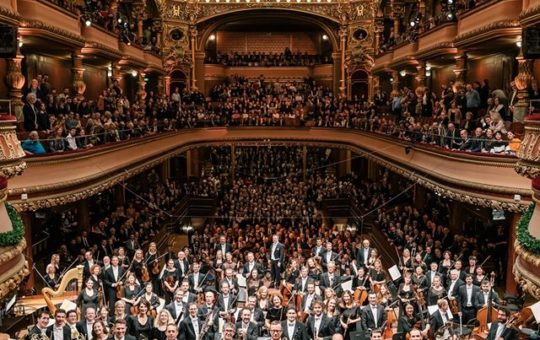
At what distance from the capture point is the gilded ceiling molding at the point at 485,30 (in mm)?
13430

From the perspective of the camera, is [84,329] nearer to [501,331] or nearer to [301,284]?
[301,284]

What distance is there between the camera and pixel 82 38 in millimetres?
16688

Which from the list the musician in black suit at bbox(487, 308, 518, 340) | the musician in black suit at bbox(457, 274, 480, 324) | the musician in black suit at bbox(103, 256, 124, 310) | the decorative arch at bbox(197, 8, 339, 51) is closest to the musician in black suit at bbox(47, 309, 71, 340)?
the musician in black suit at bbox(103, 256, 124, 310)

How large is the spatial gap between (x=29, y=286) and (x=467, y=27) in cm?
1216

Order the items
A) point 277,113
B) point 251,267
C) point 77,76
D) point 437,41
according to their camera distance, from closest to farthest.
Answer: point 251,267 < point 77,76 < point 437,41 < point 277,113

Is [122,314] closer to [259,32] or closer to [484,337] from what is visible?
[484,337]

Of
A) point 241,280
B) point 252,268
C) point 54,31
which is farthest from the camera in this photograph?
point 54,31

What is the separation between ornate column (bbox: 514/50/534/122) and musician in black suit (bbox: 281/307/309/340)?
6.92 meters

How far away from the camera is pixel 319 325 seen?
9242 millimetres

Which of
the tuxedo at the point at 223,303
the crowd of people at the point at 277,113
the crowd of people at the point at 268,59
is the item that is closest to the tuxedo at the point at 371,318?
the tuxedo at the point at 223,303

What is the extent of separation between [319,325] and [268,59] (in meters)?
27.1

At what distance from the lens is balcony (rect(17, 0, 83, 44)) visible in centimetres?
1352

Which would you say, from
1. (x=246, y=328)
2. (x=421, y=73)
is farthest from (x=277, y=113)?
(x=246, y=328)

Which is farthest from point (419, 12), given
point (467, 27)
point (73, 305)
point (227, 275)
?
point (73, 305)
